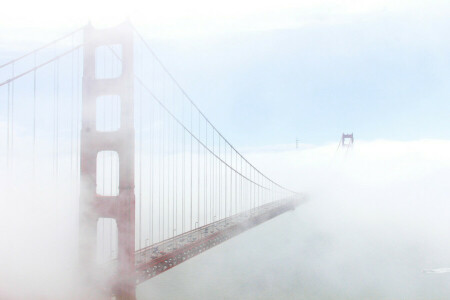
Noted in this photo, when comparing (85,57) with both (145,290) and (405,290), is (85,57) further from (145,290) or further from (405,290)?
(405,290)

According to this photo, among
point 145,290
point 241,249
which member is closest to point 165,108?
point 145,290

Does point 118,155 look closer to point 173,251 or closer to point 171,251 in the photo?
point 173,251

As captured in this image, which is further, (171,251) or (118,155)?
(171,251)

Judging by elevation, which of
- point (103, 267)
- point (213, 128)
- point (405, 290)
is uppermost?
point (213, 128)

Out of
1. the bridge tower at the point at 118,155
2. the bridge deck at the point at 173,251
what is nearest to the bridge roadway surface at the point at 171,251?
the bridge deck at the point at 173,251

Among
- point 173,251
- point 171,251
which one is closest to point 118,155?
point 173,251

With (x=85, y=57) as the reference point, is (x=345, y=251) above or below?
below

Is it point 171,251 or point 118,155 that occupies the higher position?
point 118,155

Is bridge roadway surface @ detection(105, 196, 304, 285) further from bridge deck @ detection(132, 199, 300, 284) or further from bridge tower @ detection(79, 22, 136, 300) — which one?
bridge tower @ detection(79, 22, 136, 300)

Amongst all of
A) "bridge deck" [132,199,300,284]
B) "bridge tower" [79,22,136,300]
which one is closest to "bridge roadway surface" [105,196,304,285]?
"bridge deck" [132,199,300,284]
